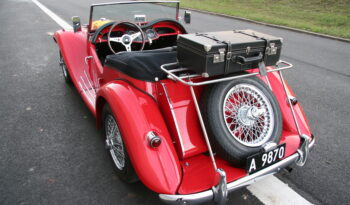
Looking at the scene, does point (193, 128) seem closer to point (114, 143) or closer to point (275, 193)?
point (114, 143)

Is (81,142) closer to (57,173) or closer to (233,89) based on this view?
(57,173)

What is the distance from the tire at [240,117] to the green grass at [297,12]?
25.9 feet

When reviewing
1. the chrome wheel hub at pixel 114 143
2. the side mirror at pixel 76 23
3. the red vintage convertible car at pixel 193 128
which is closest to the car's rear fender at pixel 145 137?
the red vintage convertible car at pixel 193 128

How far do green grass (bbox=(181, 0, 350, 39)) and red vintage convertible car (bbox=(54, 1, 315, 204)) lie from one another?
26.1 feet

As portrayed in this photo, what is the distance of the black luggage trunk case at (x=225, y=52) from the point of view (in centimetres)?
205

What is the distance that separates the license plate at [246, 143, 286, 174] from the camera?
2.07 m

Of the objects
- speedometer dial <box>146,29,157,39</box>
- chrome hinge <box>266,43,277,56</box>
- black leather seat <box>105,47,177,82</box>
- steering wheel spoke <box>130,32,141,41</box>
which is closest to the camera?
chrome hinge <box>266,43,277,56</box>

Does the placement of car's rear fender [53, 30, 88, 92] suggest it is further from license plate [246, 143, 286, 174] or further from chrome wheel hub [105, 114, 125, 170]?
license plate [246, 143, 286, 174]

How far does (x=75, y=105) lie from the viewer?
411 cm

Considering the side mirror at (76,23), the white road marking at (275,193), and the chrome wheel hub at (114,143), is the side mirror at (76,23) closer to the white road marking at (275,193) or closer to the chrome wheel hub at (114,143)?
the chrome wheel hub at (114,143)

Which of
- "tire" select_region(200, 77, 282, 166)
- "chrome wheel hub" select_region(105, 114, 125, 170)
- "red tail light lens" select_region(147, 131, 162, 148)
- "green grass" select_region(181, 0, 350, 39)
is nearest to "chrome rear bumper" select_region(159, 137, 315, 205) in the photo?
"tire" select_region(200, 77, 282, 166)

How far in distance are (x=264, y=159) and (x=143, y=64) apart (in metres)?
1.30

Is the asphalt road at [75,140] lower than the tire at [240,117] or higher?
lower

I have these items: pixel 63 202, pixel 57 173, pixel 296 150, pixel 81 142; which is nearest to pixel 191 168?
pixel 296 150
